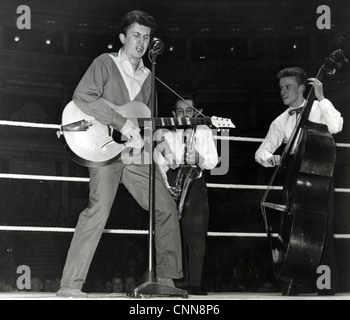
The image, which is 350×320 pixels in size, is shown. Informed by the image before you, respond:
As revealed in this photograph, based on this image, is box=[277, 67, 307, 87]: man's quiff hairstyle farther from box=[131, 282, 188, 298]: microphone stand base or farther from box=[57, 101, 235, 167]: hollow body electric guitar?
box=[131, 282, 188, 298]: microphone stand base

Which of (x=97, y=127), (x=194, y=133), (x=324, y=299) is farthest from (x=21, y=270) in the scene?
(x=324, y=299)

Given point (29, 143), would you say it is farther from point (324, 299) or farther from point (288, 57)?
point (324, 299)

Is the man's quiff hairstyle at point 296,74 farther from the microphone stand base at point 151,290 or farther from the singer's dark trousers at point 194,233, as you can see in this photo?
the microphone stand base at point 151,290

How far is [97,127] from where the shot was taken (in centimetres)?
300

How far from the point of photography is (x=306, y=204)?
293 cm

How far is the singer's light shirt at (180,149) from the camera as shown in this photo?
3.43 m

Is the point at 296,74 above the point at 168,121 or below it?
above

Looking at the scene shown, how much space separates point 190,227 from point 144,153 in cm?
55

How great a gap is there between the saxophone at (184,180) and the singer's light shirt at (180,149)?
0.06m

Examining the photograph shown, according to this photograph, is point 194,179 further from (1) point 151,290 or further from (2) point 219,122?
(1) point 151,290

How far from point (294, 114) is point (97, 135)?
115 cm

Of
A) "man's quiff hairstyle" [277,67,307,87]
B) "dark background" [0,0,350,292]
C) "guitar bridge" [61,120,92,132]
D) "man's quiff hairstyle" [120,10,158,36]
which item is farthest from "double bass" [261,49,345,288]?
"dark background" [0,0,350,292]

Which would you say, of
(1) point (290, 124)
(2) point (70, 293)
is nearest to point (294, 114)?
(1) point (290, 124)

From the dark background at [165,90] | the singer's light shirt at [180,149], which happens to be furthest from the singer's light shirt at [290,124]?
the dark background at [165,90]
